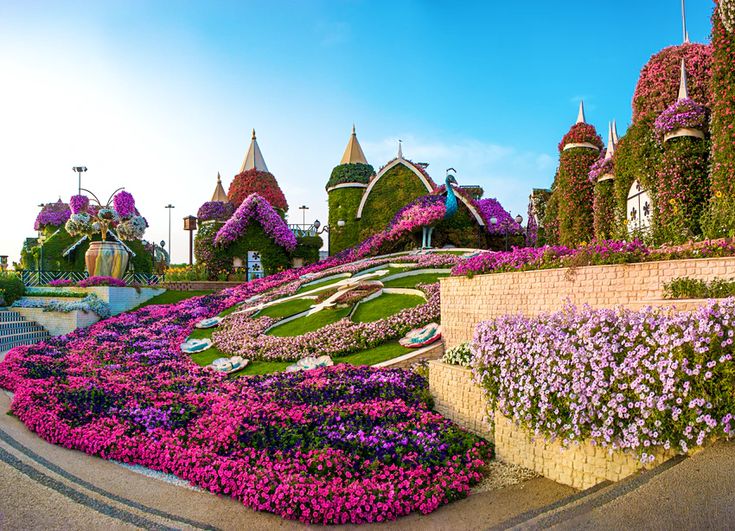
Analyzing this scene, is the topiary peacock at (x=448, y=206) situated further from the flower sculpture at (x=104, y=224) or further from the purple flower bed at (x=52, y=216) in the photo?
the purple flower bed at (x=52, y=216)

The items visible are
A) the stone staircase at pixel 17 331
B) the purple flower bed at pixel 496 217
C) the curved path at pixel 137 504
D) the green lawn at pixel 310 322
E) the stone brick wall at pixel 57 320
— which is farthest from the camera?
the purple flower bed at pixel 496 217

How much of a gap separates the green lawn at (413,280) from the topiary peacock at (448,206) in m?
7.46

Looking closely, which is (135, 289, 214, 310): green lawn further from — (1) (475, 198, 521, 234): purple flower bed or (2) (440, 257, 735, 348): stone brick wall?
(2) (440, 257, 735, 348): stone brick wall

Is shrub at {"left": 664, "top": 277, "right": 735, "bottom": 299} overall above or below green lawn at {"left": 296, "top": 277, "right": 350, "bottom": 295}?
above

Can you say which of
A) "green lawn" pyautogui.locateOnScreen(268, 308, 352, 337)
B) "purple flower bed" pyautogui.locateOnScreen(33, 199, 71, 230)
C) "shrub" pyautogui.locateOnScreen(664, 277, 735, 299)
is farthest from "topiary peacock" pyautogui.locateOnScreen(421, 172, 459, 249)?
"purple flower bed" pyautogui.locateOnScreen(33, 199, 71, 230)

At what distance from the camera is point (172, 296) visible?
2356 cm

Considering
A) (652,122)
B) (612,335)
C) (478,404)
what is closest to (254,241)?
(652,122)

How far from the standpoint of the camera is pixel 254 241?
29.0m

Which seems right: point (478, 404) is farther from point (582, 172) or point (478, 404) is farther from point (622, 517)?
point (582, 172)

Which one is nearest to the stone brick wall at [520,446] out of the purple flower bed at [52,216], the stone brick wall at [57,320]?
the stone brick wall at [57,320]

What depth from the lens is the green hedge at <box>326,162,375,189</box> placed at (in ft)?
98.8

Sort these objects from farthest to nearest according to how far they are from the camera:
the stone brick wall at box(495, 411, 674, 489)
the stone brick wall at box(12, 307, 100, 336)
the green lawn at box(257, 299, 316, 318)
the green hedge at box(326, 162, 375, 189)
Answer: the green hedge at box(326, 162, 375, 189), the stone brick wall at box(12, 307, 100, 336), the green lawn at box(257, 299, 316, 318), the stone brick wall at box(495, 411, 674, 489)

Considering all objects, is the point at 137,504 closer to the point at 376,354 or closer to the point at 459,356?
the point at 459,356

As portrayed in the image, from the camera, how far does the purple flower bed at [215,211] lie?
32750 millimetres
